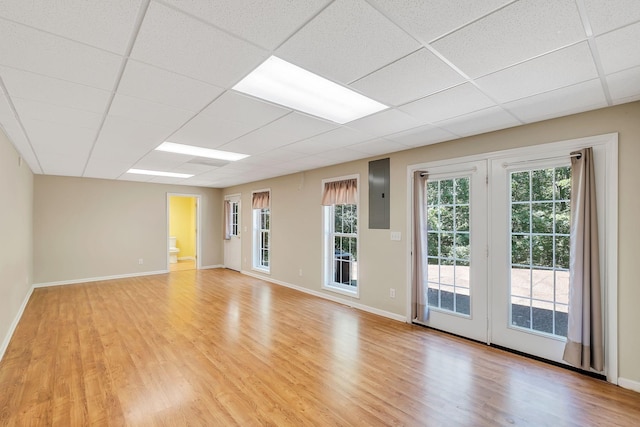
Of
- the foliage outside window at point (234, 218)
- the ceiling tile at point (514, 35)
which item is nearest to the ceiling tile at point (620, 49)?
the ceiling tile at point (514, 35)

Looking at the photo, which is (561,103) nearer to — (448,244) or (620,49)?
(620,49)

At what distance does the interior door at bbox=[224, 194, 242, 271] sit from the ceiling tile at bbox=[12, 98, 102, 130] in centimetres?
513

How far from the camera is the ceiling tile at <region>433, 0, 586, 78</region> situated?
1.38m

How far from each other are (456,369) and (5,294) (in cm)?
481

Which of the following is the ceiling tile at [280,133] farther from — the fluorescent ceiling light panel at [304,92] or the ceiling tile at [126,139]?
the ceiling tile at [126,139]

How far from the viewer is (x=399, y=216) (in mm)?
4188

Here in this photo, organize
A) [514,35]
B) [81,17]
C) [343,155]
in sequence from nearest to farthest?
[81,17] < [514,35] < [343,155]

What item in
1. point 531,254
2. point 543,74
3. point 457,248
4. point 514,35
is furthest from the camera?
point 457,248

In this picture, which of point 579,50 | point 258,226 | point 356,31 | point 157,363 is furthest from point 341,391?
point 258,226

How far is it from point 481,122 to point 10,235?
5434 millimetres

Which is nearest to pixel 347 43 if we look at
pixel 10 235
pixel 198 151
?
pixel 198 151

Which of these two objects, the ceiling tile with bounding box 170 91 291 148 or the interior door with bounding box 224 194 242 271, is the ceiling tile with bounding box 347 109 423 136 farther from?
the interior door with bounding box 224 194 242 271

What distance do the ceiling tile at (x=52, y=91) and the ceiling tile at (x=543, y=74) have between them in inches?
110

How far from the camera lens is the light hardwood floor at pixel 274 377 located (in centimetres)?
212
